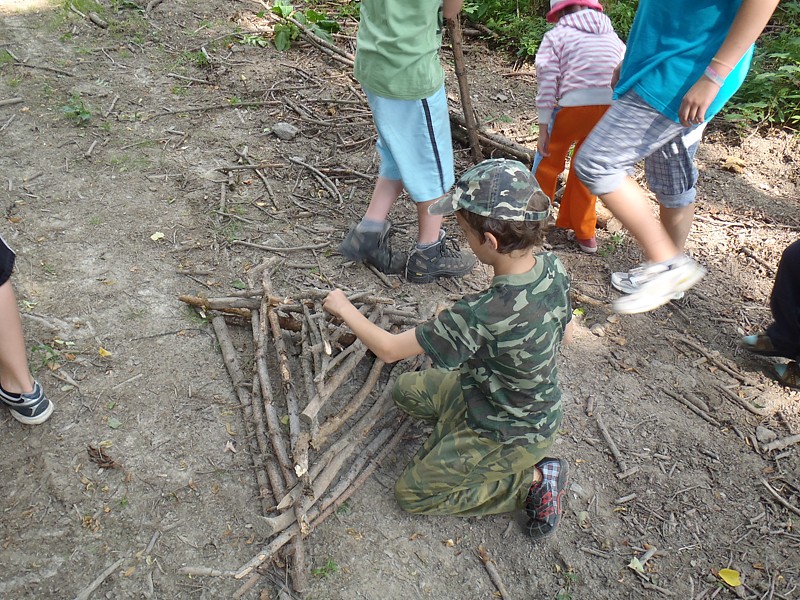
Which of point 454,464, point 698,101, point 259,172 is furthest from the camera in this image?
point 259,172

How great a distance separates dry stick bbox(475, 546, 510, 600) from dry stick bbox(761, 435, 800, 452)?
61.6 inches

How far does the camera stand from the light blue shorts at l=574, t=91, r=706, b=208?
3191 millimetres

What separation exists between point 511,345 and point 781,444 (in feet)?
6.01

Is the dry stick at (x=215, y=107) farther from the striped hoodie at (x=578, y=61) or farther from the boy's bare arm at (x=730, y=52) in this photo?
the boy's bare arm at (x=730, y=52)

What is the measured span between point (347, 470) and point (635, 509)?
52.2 inches

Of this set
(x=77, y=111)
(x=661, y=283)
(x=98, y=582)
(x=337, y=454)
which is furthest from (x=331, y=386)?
(x=77, y=111)

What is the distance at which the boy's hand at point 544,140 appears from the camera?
13.3 feet

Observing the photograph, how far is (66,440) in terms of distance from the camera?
2.86 metres

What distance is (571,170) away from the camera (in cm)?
414

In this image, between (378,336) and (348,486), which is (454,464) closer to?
(348,486)

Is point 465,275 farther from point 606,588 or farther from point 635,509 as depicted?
point 606,588

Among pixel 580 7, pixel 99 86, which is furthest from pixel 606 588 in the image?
pixel 99 86

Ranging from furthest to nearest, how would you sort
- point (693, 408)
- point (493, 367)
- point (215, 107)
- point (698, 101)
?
1. point (215, 107)
2. point (693, 408)
3. point (698, 101)
4. point (493, 367)

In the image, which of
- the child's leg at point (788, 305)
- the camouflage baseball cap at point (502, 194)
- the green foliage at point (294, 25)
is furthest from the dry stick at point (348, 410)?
the green foliage at point (294, 25)
